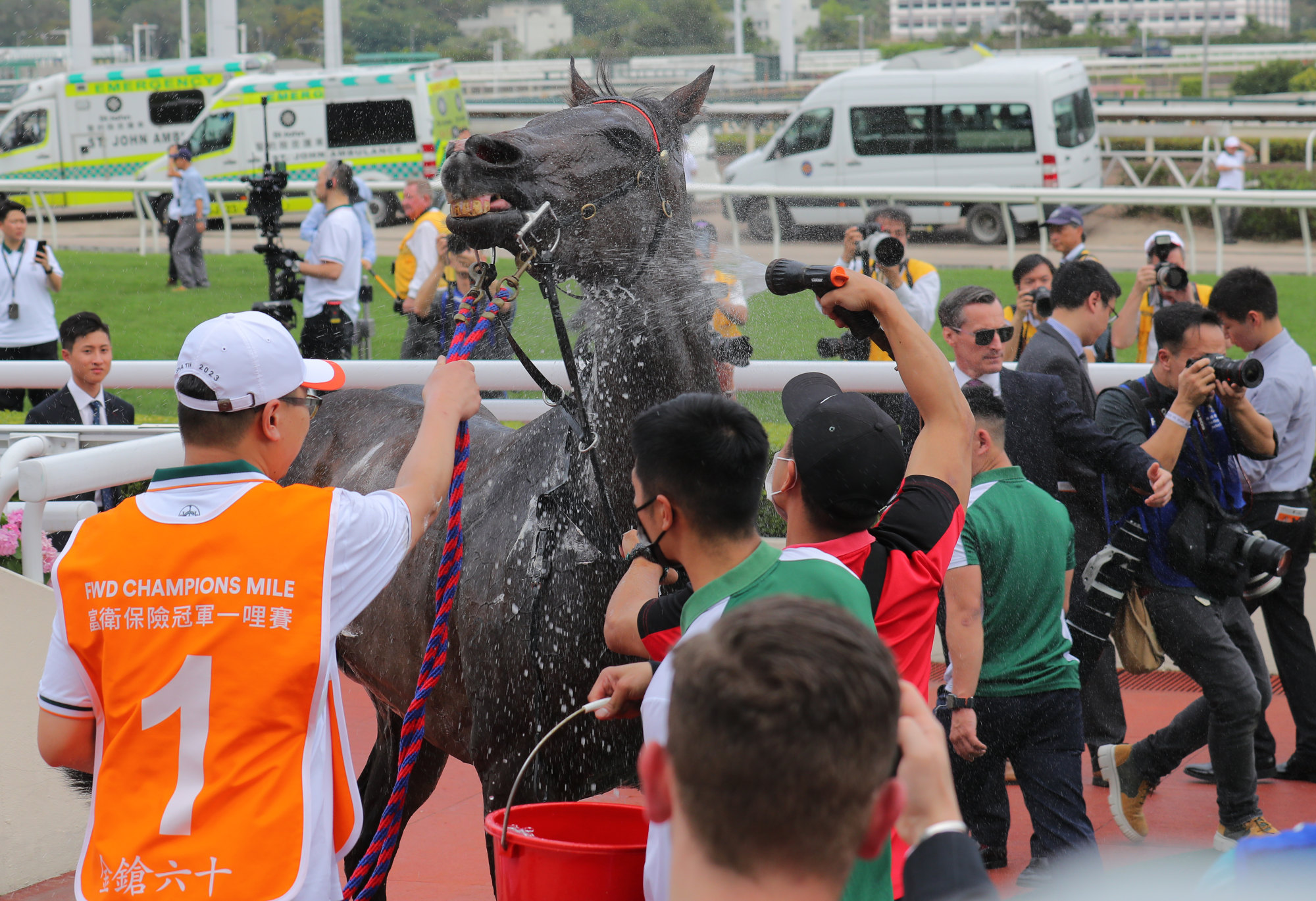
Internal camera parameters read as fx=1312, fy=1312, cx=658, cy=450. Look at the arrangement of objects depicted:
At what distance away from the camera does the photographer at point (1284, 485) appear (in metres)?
5.00

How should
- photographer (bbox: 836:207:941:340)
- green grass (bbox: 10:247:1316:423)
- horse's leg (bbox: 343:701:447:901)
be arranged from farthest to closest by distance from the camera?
green grass (bbox: 10:247:1316:423) → photographer (bbox: 836:207:941:340) → horse's leg (bbox: 343:701:447:901)

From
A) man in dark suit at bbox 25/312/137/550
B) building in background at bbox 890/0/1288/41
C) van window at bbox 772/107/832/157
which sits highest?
building in background at bbox 890/0/1288/41

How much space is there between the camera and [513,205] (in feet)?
9.77

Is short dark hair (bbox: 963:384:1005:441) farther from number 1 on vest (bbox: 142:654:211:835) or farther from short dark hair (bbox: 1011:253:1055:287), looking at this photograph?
short dark hair (bbox: 1011:253:1055:287)

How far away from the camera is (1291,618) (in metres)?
5.05

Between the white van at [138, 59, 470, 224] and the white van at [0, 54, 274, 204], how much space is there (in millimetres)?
1920

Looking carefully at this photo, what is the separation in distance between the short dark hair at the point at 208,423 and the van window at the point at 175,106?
85.2 feet

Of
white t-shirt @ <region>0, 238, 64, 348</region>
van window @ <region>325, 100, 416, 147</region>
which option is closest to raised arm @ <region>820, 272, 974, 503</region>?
white t-shirt @ <region>0, 238, 64, 348</region>

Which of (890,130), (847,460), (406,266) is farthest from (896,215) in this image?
(890,130)

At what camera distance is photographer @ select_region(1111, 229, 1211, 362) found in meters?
6.84

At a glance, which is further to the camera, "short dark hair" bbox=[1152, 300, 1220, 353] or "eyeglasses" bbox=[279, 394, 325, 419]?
"short dark hair" bbox=[1152, 300, 1220, 353]

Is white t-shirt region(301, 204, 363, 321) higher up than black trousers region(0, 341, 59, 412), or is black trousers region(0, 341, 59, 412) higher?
white t-shirt region(301, 204, 363, 321)

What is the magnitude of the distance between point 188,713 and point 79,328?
181 inches

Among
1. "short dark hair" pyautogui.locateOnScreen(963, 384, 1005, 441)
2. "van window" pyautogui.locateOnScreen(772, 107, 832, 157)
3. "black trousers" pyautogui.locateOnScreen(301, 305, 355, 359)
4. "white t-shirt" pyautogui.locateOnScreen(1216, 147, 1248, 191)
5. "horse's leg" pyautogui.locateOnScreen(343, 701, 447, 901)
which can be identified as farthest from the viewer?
"van window" pyautogui.locateOnScreen(772, 107, 832, 157)
